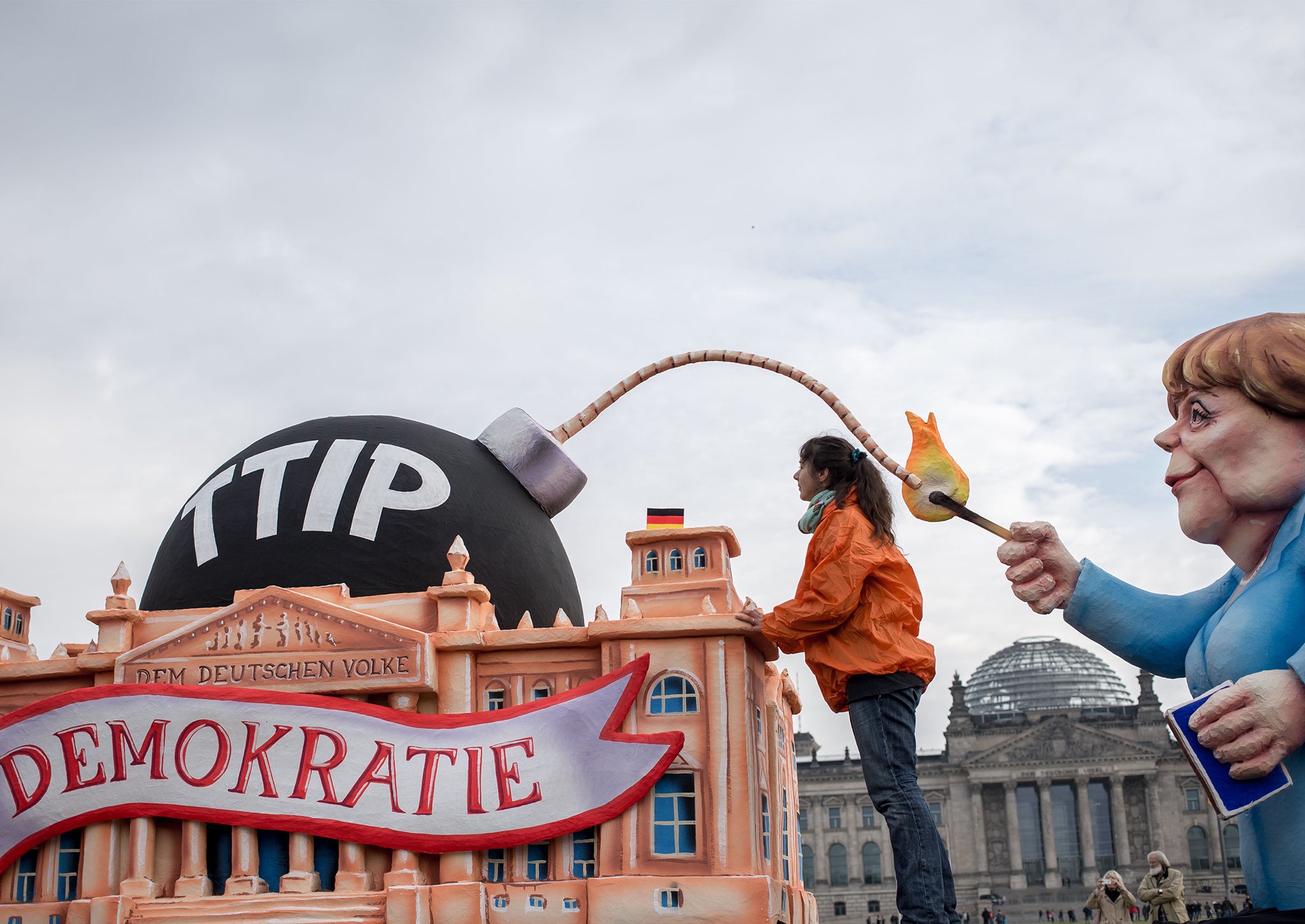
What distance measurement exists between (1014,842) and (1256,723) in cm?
6940

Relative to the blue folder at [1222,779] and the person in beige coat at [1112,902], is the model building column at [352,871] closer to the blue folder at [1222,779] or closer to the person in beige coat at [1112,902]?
the blue folder at [1222,779]

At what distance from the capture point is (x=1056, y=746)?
70250 mm

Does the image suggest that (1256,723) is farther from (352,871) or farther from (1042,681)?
(1042,681)

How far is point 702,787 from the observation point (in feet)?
33.7

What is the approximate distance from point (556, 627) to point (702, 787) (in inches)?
78.5

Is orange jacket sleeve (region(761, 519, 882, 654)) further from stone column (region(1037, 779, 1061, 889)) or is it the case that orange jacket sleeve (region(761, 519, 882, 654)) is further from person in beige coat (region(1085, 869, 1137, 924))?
stone column (region(1037, 779, 1061, 889))

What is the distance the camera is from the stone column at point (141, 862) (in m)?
10.7

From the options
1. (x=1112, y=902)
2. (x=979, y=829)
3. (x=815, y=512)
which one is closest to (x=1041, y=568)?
(x=815, y=512)

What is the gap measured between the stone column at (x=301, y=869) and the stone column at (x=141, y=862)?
1.22m

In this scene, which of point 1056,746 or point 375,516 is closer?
point 375,516

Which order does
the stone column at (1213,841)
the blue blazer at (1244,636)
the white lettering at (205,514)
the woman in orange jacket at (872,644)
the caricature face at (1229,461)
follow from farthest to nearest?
the stone column at (1213,841), the white lettering at (205,514), the woman in orange jacket at (872,644), the caricature face at (1229,461), the blue blazer at (1244,636)

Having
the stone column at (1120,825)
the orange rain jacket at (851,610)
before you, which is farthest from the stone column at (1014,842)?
the orange rain jacket at (851,610)

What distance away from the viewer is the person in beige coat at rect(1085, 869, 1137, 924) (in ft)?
47.8

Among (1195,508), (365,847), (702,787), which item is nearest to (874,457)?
(702,787)
